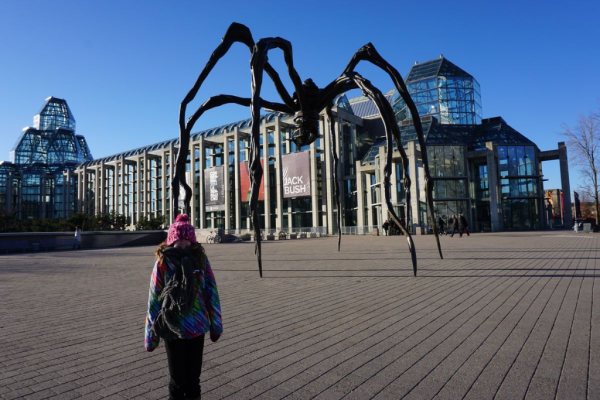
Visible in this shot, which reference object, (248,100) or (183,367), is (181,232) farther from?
(248,100)

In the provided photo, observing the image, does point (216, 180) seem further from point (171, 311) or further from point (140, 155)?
point (171, 311)

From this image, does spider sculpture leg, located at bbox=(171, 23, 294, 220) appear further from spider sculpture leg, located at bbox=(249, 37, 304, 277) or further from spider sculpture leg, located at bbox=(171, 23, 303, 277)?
spider sculpture leg, located at bbox=(249, 37, 304, 277)

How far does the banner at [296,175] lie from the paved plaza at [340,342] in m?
38.7

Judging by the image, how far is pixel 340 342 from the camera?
385cm

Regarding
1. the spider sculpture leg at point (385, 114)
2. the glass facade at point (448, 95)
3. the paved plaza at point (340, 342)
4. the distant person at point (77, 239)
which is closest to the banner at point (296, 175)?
the glass facade at point (448, 95)

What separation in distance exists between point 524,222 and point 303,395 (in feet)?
146

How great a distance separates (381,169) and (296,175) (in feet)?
36.0

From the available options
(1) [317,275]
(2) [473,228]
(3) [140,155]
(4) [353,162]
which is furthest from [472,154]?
(3) [140,155]

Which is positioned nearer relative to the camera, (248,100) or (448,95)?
(248,100)

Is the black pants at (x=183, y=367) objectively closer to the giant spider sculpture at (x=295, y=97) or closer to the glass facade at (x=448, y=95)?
the giant spider sculpture at (x=295, y=97)

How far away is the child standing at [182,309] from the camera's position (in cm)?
232

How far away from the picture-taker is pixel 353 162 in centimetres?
4894

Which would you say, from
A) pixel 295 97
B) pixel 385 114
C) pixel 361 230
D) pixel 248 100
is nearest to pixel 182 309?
pixel 385 114

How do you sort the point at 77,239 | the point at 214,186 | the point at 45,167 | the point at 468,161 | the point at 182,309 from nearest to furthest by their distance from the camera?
the point at 182,309, the point at 77,239, the point at 468,161, the point at 214,186, the point at 45,167
